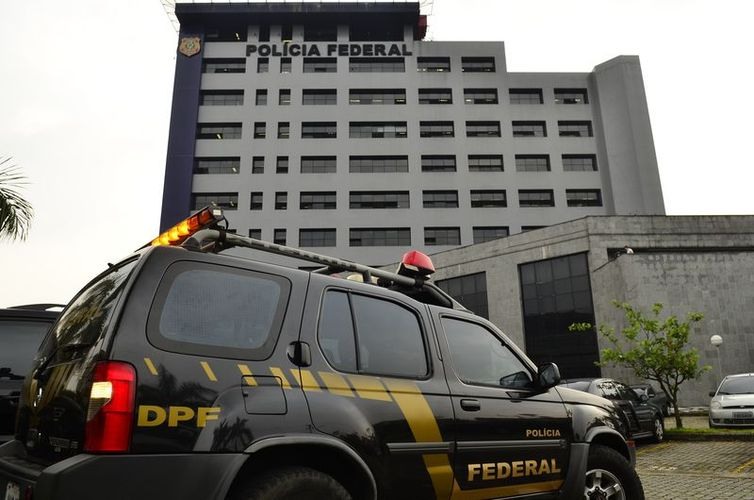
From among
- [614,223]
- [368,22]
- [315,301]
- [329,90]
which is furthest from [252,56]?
[315,301]

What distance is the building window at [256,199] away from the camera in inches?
1706

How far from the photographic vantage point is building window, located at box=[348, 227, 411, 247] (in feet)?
140

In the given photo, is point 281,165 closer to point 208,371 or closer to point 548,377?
point 548,377

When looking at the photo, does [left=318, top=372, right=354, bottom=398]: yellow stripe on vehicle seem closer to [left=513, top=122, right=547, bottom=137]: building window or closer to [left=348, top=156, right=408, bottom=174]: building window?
[left=348, top=156, right=408, bottom=174]: building window

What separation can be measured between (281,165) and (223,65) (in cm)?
1180

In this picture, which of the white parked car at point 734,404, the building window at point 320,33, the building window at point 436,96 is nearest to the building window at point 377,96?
the building window at point 436,96

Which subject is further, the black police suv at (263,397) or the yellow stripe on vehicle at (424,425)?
the yellow stripe on vehicle at (424,425)

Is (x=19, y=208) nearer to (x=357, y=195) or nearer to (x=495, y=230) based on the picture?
(x=357, y=195)

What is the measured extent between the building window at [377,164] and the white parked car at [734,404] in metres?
33.2

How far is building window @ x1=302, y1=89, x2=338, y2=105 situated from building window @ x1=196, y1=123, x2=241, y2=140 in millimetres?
6387

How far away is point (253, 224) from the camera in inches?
1679

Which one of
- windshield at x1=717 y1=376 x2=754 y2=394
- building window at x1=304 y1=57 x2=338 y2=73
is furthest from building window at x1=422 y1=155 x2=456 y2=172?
windshield at x1=717 y1=376 x2=754 y2=394

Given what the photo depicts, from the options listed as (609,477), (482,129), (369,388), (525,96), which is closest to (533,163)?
→ (482,129)

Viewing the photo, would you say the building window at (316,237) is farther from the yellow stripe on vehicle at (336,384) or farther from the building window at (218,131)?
the yellow stripe on vehicle at (336,384)
